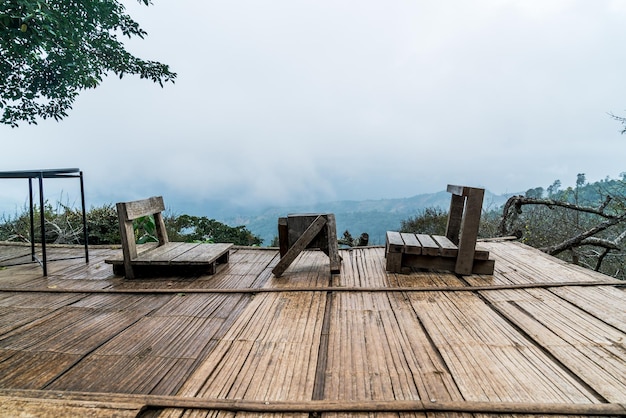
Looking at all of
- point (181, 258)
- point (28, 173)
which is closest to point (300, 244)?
point (181, 258)

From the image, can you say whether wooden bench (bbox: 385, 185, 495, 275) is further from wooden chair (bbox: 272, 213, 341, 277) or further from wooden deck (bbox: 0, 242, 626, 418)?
wooden chair (bbox: 272, 213, 341, 277)

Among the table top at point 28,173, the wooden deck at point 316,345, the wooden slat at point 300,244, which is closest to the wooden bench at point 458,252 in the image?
the wooden deck at point 316,345

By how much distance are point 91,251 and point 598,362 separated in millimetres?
5459

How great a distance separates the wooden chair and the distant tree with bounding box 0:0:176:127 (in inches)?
194

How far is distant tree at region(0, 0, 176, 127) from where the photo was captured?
553 centimetres

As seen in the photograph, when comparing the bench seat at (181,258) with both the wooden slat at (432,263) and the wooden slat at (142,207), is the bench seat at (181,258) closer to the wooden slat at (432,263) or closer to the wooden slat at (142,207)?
the wooden slat at (142,207)

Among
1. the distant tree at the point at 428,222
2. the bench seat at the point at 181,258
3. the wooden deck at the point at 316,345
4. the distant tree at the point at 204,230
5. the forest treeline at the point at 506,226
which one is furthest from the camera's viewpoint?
the distant tree at the point at 428,222

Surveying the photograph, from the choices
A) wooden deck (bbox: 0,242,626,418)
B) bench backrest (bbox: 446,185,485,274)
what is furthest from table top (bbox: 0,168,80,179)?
bench backrest (bbox: 446,185,485,274)

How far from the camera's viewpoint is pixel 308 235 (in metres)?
3.47

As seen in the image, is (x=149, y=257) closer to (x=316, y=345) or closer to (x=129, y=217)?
(x=129, y=217)

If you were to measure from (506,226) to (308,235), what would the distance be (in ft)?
14.7

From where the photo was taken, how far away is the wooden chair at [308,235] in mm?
3406

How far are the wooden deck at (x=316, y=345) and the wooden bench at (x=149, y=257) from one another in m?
0.17

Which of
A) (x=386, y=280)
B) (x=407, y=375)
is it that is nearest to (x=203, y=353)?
(x=407, y=375)
